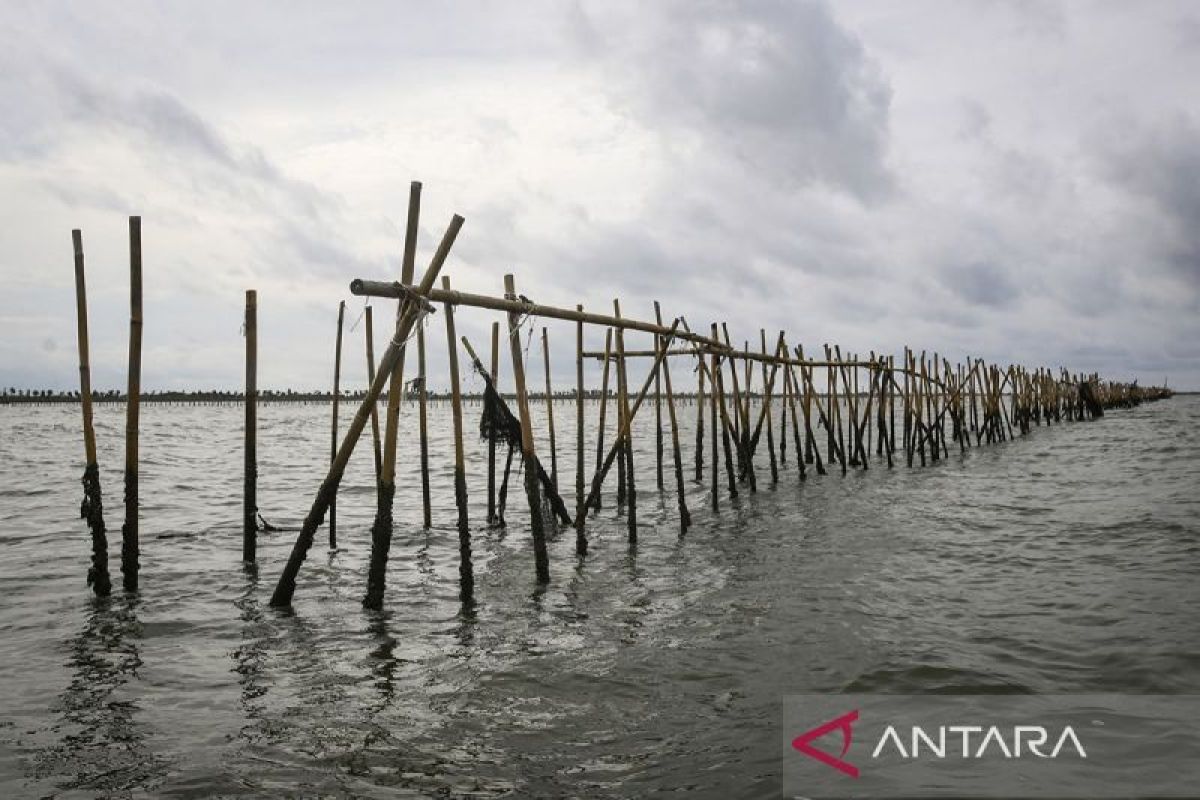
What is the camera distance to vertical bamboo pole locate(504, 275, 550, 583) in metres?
8.36

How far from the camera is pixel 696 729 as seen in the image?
489cm

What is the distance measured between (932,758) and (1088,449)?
77.2ft

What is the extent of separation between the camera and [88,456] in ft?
24.8

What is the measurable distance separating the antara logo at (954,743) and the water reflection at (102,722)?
137 inches

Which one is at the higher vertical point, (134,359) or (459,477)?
(134,359)

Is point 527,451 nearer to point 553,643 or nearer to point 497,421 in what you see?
point 553,643

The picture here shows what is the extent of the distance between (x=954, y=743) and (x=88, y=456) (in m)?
7.36

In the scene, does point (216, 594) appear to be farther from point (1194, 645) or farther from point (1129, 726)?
point (1194, 645)

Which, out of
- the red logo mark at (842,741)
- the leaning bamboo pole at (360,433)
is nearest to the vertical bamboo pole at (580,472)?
the leaning bamboo pole at (360,433)

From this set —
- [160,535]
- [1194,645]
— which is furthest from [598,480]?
[1194,645]

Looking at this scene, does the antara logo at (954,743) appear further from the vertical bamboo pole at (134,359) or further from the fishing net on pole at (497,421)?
the fishing net on pole at (497,421)

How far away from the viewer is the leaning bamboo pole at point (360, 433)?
7.01m

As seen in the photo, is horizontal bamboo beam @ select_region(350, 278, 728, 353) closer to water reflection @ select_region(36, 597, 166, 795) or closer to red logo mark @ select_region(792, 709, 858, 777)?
water reflection @ select_region(36, 597, 166, 795)

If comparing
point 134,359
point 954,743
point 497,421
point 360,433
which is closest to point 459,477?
point 360,433
